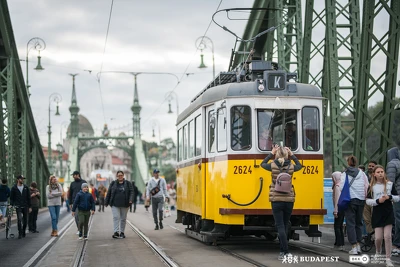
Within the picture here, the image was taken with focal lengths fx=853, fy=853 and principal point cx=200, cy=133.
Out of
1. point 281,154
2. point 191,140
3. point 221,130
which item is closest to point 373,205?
point 281,154

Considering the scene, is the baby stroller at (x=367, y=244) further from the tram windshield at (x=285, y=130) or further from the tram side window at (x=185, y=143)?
the tram side window at (x=185, y=143)

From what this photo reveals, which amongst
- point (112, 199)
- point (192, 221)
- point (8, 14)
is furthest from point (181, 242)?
point (8, 14)

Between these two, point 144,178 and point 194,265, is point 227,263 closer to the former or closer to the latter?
point 194,265

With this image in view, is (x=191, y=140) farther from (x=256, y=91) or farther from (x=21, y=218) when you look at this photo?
(x=21, y=218)

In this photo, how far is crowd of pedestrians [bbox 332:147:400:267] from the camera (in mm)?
11633

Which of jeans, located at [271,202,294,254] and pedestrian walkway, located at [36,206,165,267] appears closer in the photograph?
jeans, located at [271,202,294,254]

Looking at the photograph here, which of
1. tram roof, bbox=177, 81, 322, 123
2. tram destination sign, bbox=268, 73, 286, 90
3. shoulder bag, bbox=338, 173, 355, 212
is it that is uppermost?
tram destination sign, bbox=268, 73, 286, 90

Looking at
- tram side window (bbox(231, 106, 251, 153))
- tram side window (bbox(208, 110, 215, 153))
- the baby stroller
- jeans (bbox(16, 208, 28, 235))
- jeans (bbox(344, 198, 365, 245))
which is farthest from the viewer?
jeans (bbox(16, 208, 28, 235))

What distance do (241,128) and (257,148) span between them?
1.51 ft

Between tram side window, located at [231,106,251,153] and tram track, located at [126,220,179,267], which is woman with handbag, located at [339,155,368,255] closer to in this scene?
tram side window, located at [231,106,251,153]

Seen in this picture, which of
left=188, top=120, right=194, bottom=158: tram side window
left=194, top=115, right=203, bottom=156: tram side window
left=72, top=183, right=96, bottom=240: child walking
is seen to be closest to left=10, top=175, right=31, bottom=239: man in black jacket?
left=72, top=183, right=96, bottom=240: child walking

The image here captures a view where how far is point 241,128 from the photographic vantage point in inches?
562

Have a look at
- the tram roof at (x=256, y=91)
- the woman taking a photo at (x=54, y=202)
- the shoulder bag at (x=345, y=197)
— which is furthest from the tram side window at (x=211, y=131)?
the woman taking a photo at (x=54, y=202)

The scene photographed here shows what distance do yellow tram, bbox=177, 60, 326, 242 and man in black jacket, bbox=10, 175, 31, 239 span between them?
660 centimetres
